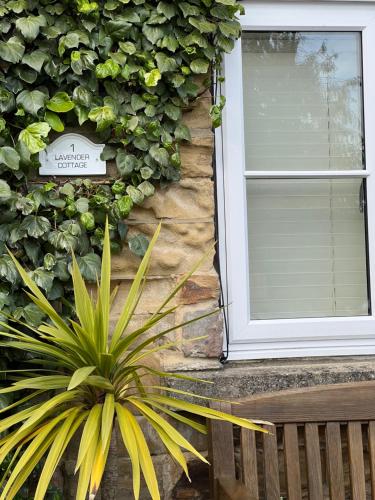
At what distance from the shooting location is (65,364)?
1.99 meters

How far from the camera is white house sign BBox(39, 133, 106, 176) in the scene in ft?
7.74

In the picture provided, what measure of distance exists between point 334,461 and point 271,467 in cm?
22

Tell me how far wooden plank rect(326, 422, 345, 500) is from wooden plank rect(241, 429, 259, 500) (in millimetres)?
252

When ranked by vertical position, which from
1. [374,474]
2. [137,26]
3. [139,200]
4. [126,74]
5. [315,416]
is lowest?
[374,474]

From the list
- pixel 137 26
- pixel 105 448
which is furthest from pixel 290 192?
pixel 105 448

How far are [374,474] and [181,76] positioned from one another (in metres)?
1.55

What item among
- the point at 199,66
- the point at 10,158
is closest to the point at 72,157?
the point at 10,158

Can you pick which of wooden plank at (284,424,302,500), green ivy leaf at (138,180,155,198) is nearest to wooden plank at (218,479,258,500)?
wooden plank at (284,424,302,500)

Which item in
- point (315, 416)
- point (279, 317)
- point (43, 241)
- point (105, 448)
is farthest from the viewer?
point (279, 317)

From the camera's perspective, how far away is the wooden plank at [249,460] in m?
2.07

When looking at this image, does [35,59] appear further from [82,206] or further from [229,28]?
[229,28]

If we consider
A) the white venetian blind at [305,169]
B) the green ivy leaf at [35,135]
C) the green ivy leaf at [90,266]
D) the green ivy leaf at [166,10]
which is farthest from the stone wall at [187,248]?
the green ivy leaf at [35,135]

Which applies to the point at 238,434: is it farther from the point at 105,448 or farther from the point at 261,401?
the point at 105,448

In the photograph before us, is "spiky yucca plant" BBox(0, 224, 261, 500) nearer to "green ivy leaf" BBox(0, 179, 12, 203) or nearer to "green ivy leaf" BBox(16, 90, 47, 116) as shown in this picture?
"green ivy leaf" BBox(0, 179, 12, 203)
